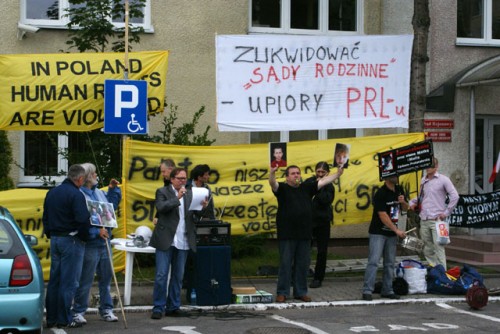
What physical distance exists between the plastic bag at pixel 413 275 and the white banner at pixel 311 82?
90.3 inches

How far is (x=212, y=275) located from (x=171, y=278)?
60 cm

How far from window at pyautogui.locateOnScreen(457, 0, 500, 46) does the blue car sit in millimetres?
11582

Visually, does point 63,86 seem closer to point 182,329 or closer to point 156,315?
point 156,315

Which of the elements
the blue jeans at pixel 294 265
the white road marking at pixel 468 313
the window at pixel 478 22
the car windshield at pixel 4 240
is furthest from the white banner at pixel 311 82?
the car windshield at pixel 4 240

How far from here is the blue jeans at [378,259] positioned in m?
11.7

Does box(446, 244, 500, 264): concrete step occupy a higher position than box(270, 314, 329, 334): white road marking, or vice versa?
box(446, 244, 500, 264): concrete step

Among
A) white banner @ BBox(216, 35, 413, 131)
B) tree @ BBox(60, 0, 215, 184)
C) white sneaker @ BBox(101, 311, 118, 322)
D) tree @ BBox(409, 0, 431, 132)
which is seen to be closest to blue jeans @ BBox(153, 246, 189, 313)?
white sneaker @ BBox(101, 311, 118, 322)

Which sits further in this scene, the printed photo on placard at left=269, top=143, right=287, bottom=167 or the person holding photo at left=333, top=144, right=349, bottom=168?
the person holding photo at left=333, top=144, right=349, bottom=168

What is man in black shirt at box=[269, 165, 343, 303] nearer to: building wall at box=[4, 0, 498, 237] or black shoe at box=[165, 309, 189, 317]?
black shoe at box=[165, 309, 189, 317]

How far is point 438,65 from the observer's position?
16.8 metres

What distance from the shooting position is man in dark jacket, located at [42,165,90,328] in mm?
9688

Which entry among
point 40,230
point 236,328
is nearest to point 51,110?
point 40,230

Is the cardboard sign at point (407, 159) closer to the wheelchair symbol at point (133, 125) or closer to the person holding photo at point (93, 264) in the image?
the wheelchair symbol at point (133, 125)

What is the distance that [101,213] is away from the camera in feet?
32.8
